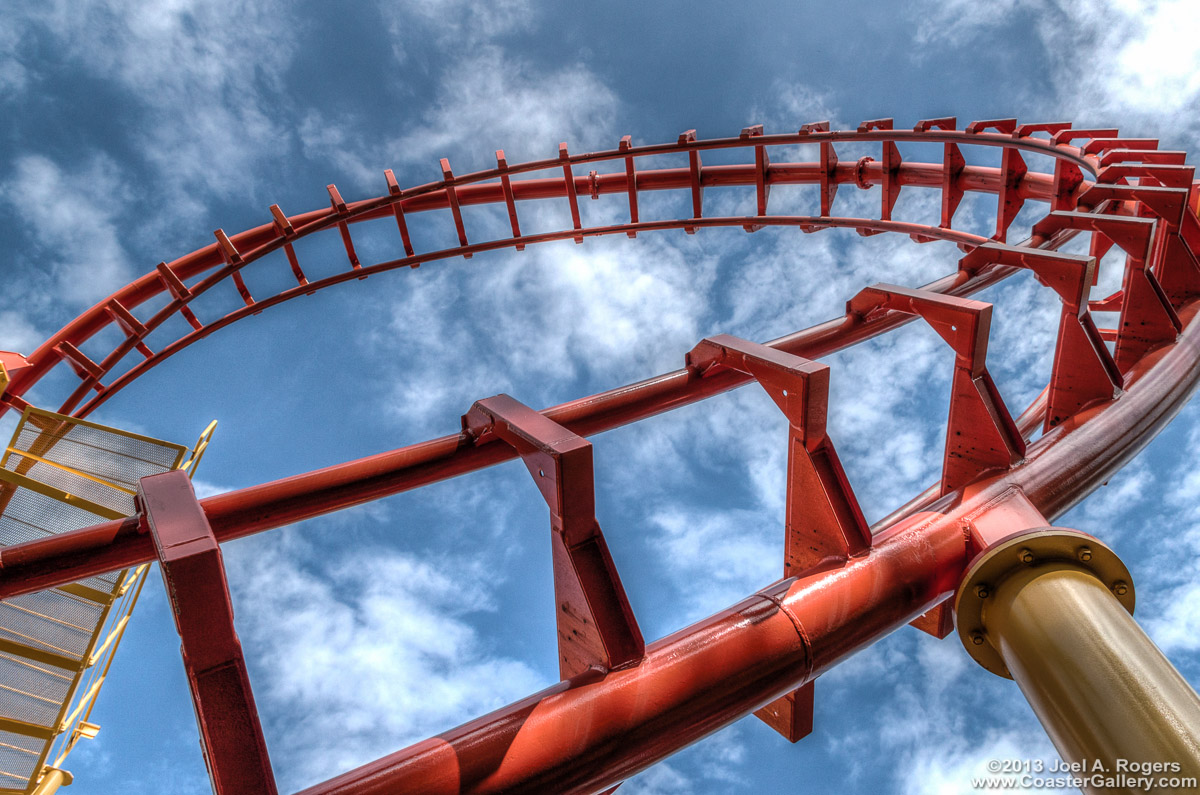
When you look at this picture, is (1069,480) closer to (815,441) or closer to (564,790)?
(815,441)

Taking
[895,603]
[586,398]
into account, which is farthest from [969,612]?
[586,398]

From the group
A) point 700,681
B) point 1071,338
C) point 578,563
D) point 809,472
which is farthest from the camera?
point 1071,338

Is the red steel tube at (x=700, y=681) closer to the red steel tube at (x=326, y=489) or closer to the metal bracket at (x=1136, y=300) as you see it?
the red steel tube at (x=326, y=489)

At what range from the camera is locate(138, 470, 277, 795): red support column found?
170 cm

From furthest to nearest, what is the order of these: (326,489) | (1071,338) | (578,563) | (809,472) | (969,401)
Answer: (1071,338)
(969,401)
(326,489)
(809,472)
(578,563)

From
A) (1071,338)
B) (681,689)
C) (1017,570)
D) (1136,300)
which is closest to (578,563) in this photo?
(681,689)

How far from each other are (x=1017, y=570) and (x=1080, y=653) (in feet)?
1.23

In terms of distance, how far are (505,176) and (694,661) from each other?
8845 millimetres

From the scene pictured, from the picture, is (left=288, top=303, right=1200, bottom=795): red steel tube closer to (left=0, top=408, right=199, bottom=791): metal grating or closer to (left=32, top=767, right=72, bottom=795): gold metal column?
(left=0, top=408, right=199, bottom=791): metal grating

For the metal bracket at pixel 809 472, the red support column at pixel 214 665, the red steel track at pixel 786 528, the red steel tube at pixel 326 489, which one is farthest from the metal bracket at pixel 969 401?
the red support column at pixel 214 665

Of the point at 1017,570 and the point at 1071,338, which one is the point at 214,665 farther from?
the point at 1071,338

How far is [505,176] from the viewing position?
32.6ft

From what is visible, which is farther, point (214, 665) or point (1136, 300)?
point (1136, 300)

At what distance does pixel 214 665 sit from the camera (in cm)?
177
